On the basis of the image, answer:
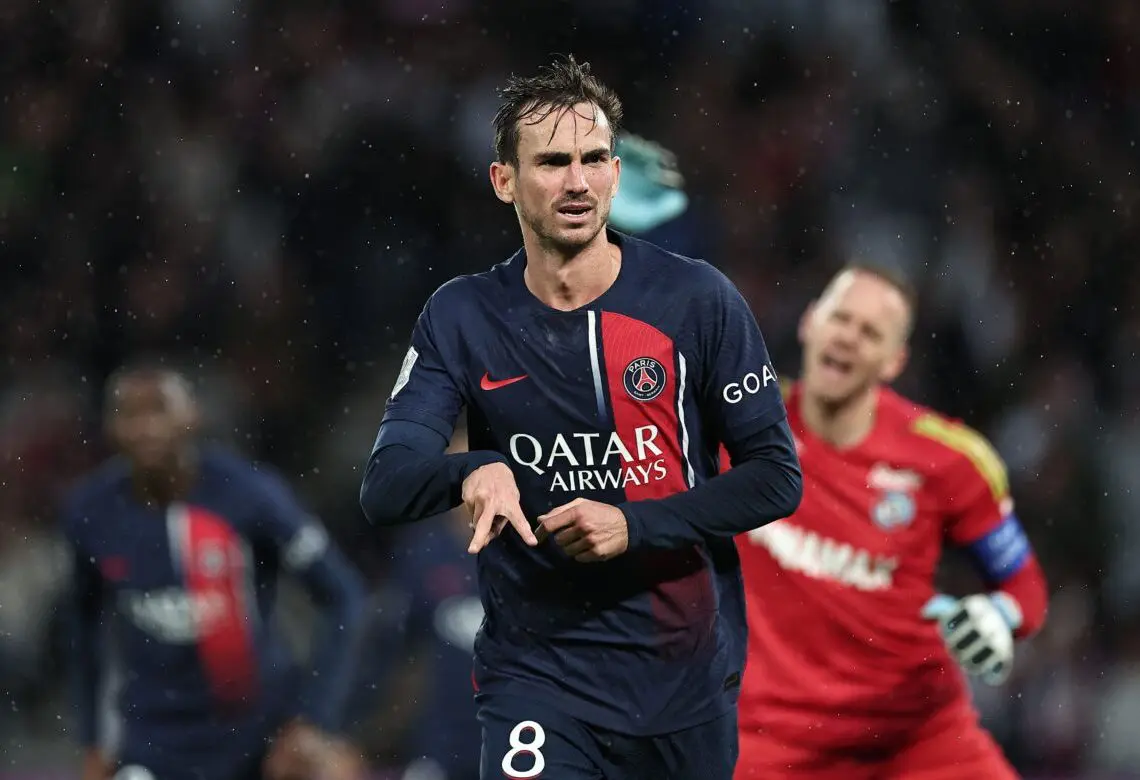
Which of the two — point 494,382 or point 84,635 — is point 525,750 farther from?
point 84,635

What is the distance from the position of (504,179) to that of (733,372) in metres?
0.61

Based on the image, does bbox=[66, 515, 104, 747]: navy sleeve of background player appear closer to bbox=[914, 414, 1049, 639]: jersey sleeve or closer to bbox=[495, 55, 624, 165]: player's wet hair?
bbox=[914, 414, 1049, 639]: jersey sleeve

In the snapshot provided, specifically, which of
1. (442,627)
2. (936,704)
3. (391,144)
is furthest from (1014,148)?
(936,704)

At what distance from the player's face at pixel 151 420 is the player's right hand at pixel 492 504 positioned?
283 centimetres

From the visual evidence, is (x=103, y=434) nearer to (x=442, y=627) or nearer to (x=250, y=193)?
(x=250, y=193)

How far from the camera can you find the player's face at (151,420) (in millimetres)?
5699

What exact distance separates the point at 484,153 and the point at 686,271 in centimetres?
621

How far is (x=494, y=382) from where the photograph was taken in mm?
3422

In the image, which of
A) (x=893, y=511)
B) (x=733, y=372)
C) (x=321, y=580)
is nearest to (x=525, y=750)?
(x=733, y=372)

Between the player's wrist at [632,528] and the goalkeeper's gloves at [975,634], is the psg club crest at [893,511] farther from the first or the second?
the player's wrist at [632,528]

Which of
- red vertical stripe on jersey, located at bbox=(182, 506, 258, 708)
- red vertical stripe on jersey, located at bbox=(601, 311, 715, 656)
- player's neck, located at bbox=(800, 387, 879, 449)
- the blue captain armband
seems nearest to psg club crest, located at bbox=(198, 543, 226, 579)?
red vertical stripe on jersey, located at bbox=(182, 506, 258, 708)

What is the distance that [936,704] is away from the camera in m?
4.93

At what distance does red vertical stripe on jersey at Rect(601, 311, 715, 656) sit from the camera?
3.38 m

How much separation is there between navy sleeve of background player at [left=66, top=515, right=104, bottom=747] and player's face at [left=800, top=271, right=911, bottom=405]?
97.8 inches
